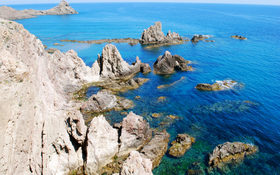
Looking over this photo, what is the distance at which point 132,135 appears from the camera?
31.2 m

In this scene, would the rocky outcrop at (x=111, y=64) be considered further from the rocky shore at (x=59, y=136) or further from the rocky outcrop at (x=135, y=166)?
the rocky outcrop at (x=135, y=166)

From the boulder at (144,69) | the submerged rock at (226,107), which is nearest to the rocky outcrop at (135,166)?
the submerged rock at (226,107)

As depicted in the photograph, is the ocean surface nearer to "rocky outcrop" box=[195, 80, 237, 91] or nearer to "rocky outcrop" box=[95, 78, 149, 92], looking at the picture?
"rocky outcrop" box=[195, 80, 237, 91]

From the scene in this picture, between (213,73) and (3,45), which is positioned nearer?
(3,45)

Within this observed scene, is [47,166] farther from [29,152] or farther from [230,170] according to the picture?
[230,170]

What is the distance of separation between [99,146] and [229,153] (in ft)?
63.9

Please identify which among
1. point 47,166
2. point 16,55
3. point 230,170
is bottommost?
point 230,170

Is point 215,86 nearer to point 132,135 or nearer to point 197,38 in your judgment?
point 132,135

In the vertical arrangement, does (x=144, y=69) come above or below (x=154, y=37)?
below

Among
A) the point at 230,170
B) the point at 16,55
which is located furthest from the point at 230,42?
the point at 16,55

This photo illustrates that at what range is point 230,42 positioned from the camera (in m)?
107

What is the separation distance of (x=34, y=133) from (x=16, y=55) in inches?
408

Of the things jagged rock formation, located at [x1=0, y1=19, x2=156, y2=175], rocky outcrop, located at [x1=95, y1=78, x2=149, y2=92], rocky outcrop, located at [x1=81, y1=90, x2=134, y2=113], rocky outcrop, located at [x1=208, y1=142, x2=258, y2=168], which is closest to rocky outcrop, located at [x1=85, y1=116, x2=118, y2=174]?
jagged rock formation, located at [x1=0, y1=19, x2=156, y2=175]

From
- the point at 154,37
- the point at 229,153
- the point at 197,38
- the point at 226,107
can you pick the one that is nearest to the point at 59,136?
the point at 229,153
